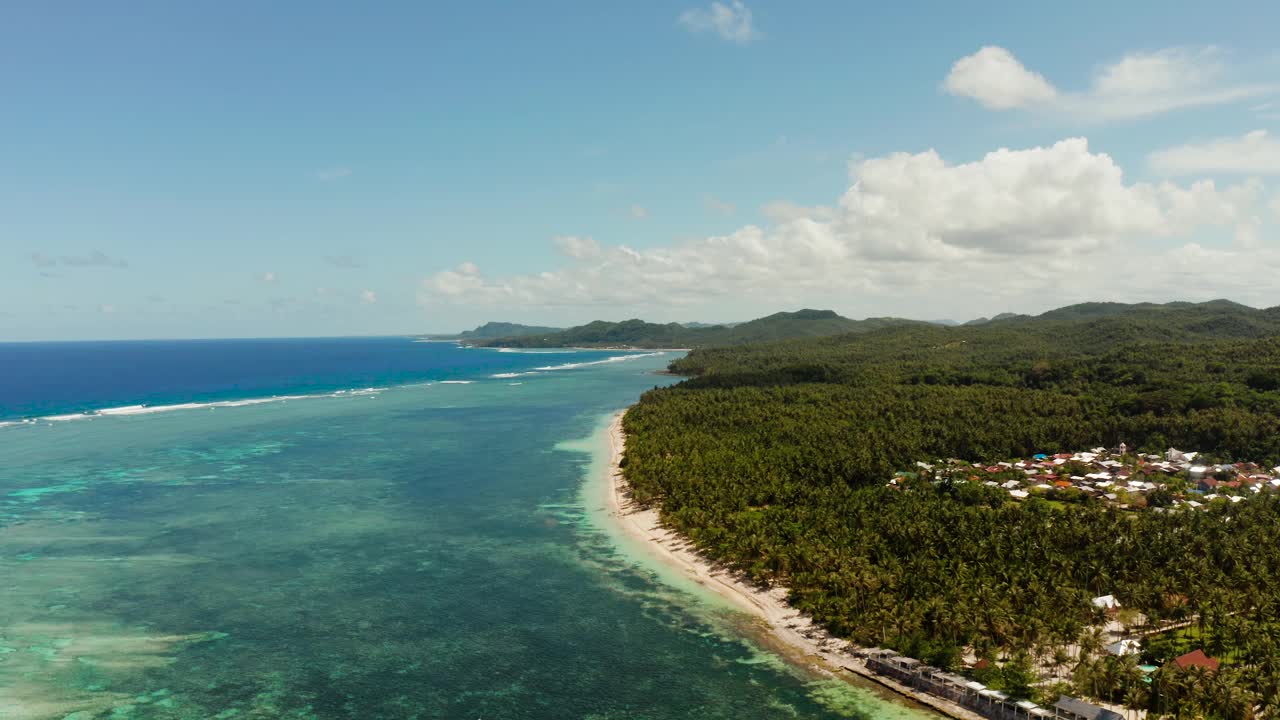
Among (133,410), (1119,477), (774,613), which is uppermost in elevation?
(133,410)

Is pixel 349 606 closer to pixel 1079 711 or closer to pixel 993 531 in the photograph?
pixel 1079 711

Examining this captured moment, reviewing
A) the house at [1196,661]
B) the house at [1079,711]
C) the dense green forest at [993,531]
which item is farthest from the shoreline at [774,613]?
the house at [1196,661]

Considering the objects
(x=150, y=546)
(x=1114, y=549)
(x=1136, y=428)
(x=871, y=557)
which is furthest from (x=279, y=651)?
(x=1136, y=428)

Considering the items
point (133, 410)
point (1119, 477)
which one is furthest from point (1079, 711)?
point (133, 410)

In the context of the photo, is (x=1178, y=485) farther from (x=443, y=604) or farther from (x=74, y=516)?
(x=74, y=516)

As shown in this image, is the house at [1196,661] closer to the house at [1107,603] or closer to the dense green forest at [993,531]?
the dense green forest at [993,531]

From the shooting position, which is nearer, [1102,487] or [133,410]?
[1102,487]
